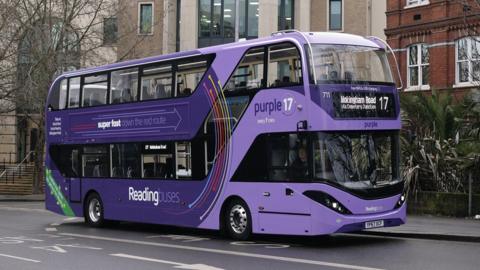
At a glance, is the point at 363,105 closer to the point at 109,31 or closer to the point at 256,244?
the point at 256,244

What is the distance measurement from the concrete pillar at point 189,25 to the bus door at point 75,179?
28.7m

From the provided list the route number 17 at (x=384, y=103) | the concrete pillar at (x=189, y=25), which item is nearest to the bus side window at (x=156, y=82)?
the route number 17 at (x=384, y=103)

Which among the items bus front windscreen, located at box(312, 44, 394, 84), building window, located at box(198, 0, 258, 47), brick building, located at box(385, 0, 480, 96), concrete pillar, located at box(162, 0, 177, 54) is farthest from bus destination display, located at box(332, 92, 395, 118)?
concrete pillar, located at box(162, 0, 177, 54)

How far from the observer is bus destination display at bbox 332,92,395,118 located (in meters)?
13.0

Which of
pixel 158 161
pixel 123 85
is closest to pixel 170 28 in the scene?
pixel 123 85

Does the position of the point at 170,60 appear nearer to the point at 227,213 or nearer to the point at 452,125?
the point at 227,213

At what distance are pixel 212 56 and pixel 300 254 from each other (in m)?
5.21

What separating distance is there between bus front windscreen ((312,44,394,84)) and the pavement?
11.6 ft

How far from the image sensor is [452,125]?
69.0ft

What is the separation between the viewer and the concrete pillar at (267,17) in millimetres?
46531

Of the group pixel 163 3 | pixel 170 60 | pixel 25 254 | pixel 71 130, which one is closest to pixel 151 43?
pixel 163 3

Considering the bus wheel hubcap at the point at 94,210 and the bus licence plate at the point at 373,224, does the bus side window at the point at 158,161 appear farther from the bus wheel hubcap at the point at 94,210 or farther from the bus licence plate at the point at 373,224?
the bus licence plate at the point at 373,224

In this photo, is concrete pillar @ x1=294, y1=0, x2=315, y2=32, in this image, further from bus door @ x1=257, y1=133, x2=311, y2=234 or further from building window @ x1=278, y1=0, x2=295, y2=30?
bus door @ x1=257, y1=133, x2=311, y2=234

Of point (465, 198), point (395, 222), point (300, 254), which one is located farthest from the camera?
point (465, 198)
